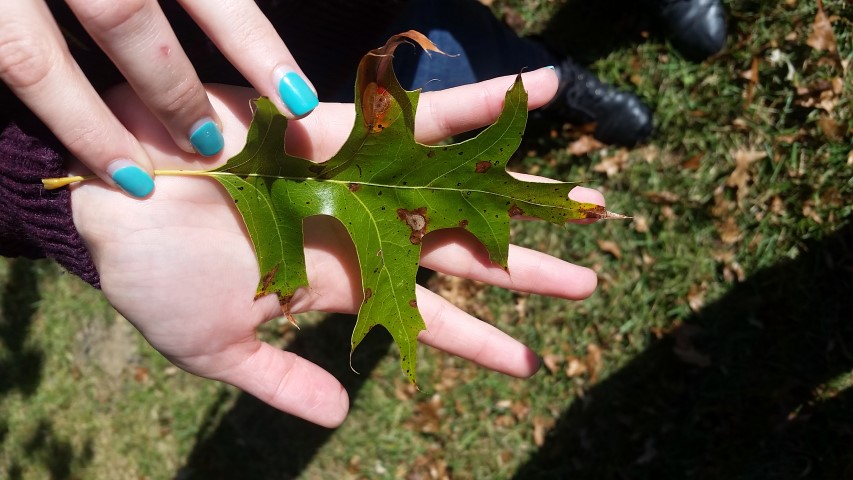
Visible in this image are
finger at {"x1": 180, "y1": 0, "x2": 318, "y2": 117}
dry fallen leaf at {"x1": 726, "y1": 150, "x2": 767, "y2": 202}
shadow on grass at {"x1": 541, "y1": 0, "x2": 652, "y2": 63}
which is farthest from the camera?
shadow on grass at {"x1": 541, "y1": 0, "x2": 652, "y2": 63}

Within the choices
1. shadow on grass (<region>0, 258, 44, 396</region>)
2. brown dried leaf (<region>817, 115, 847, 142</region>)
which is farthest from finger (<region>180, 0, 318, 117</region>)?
shadow on grass (<region>0, 258, 44, 396</region>)

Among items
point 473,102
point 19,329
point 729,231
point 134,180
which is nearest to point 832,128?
point 729,231

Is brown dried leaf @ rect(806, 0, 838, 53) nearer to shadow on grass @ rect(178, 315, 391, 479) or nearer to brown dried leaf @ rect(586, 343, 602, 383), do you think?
brown dried leaf @ rect(586, 343, 602, 383)

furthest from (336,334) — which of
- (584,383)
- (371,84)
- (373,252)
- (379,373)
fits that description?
(371,84)

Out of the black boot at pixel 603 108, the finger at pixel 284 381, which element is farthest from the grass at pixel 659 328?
the finger at pixel 284 381

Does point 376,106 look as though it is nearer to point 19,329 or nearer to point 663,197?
point 663,197

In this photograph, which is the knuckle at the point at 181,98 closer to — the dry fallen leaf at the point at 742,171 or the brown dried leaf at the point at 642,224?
the brown dried leaf at the point at 642,224
